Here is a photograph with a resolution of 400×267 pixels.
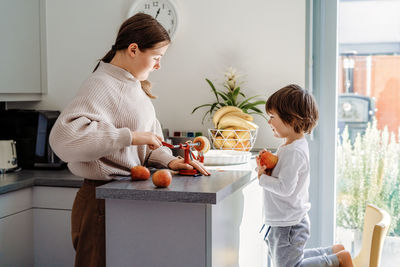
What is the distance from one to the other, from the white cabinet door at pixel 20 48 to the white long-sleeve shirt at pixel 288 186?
155 cm

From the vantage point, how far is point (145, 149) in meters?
1.87

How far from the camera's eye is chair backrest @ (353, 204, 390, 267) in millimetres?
1931

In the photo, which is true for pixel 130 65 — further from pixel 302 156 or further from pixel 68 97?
pixel 68 97

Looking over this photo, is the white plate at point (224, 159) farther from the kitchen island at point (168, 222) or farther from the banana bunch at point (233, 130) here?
the kitchen island at point (168, 222)

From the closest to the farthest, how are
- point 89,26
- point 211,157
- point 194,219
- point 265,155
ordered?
point 194,219, point 265,155, point 211,157, point 89,26

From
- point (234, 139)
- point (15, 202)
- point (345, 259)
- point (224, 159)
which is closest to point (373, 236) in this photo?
point (345, 259)

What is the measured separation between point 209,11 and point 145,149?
1.24 metres

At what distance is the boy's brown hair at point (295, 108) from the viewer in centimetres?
190

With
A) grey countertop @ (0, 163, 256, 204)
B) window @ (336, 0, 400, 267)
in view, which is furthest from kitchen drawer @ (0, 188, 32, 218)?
window @ (336, 0, 400, 267)

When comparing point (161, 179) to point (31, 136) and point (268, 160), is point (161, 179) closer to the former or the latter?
point (268, 160)

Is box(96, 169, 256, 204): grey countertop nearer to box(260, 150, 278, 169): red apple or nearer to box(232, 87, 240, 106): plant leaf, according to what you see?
box(260, 150, 278, 169): red apple

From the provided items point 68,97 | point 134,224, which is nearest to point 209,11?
point 68,97

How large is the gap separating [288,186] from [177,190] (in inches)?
20.6

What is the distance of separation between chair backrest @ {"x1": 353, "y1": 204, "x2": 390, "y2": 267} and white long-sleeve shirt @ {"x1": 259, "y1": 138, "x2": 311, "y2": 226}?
27 centimetres
